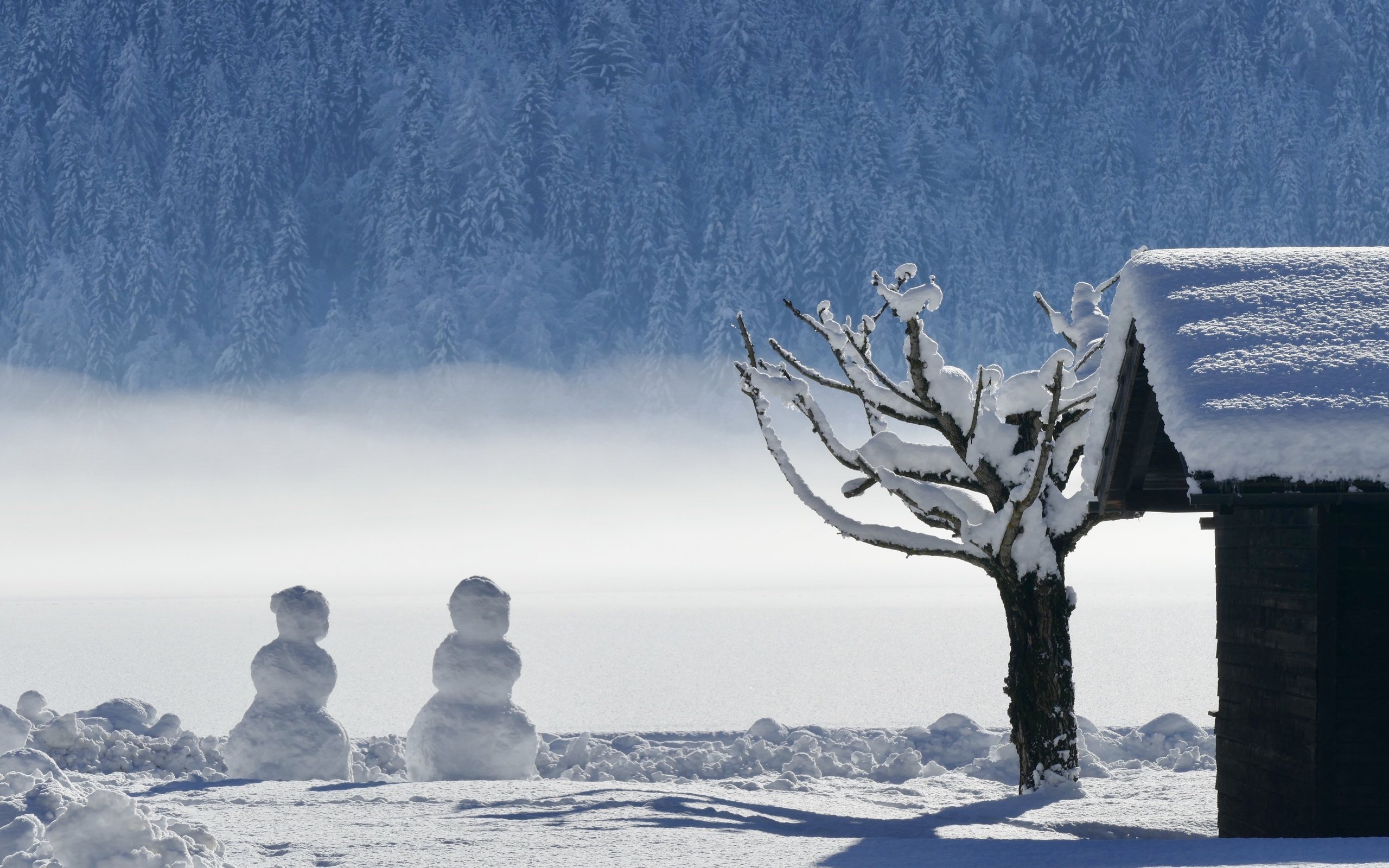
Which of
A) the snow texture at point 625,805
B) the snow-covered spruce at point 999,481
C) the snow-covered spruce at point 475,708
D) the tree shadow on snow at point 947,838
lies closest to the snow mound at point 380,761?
the snow texture at point 625,805

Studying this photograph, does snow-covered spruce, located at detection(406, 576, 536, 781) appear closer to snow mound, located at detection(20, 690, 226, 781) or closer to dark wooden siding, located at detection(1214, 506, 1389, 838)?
snow mound, located at detection(20, 690, 226, 781)

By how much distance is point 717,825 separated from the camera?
11.2m

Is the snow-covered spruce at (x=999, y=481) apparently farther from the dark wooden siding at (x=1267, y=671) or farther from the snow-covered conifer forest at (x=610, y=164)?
the snow-covered conifer forest at (x=610, y=164)

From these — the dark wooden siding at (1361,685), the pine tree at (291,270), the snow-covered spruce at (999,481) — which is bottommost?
the dark wooden siding at (1361,685)

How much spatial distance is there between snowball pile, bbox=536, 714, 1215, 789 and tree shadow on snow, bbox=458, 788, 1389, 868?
262 centimetres

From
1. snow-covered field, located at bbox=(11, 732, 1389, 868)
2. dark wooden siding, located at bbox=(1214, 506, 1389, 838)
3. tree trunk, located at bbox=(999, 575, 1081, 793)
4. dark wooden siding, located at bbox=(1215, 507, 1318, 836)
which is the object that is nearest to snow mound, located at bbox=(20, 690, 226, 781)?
snow-covered field, located at bbox=(11, 732, 1389, 868)

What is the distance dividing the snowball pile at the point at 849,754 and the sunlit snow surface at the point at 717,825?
1.30 m

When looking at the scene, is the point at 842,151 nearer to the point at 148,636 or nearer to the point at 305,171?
the point at 305,171

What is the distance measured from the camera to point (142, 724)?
67.7ft

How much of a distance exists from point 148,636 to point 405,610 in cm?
3574

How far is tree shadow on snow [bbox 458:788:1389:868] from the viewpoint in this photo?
28.5 ft

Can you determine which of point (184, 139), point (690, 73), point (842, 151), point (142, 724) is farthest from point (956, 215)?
point (142, 724)

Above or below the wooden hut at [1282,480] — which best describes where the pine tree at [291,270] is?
above

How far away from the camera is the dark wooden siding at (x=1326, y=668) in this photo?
369 inches
